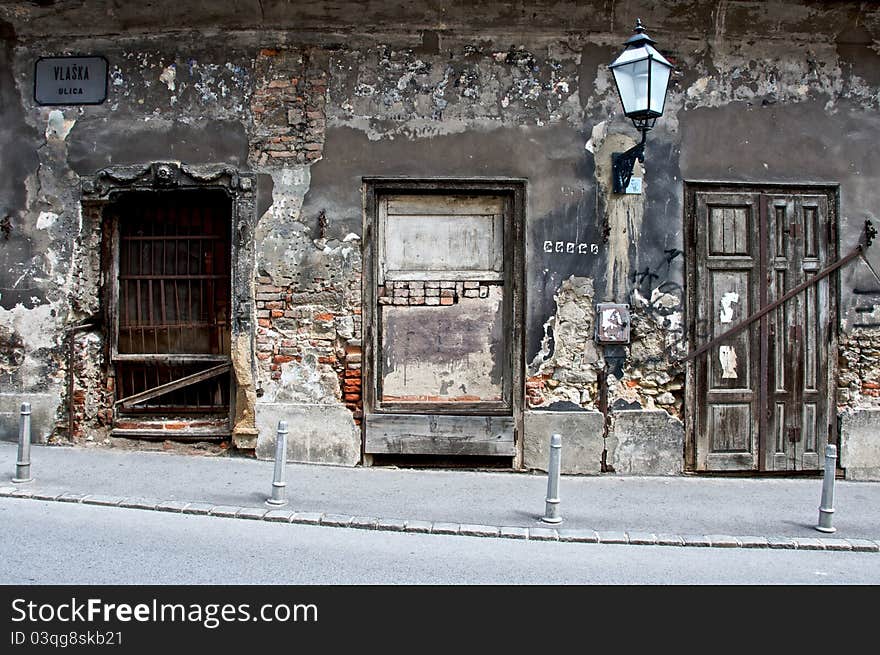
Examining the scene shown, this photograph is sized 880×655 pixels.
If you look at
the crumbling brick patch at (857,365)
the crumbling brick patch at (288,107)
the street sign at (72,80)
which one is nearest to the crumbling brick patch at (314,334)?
the crumbling brick patch at (288,107)

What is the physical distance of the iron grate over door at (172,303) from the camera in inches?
361

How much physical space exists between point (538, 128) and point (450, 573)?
17.1 ft

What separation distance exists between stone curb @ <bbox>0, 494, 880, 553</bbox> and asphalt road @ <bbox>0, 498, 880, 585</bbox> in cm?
9

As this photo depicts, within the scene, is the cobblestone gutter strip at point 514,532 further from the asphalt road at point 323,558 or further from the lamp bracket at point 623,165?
the lamp bracket at point 623,165

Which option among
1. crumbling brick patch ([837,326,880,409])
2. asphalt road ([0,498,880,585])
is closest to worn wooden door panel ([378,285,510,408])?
asphalt road ([0,498,880,585])

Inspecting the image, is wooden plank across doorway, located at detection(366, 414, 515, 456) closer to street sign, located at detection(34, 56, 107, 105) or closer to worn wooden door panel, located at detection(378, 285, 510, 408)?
worn wooden door panel, located at detection(378, 285, 510, 408)

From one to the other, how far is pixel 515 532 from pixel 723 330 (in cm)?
388

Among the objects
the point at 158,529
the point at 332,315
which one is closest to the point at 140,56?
the point at 332,315

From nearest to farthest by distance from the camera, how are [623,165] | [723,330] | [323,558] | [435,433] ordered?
1. [323,558]
2. [623,165]
3. [435,433]
4. [723,330]

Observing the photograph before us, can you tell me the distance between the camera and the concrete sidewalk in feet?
21.5

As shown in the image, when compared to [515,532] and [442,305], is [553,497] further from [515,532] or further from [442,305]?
[442,305]

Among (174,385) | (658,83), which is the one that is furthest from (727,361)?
(174,385)

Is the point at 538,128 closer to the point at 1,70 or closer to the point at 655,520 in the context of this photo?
the point at 655,520

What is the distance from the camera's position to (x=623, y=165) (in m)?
8.46
